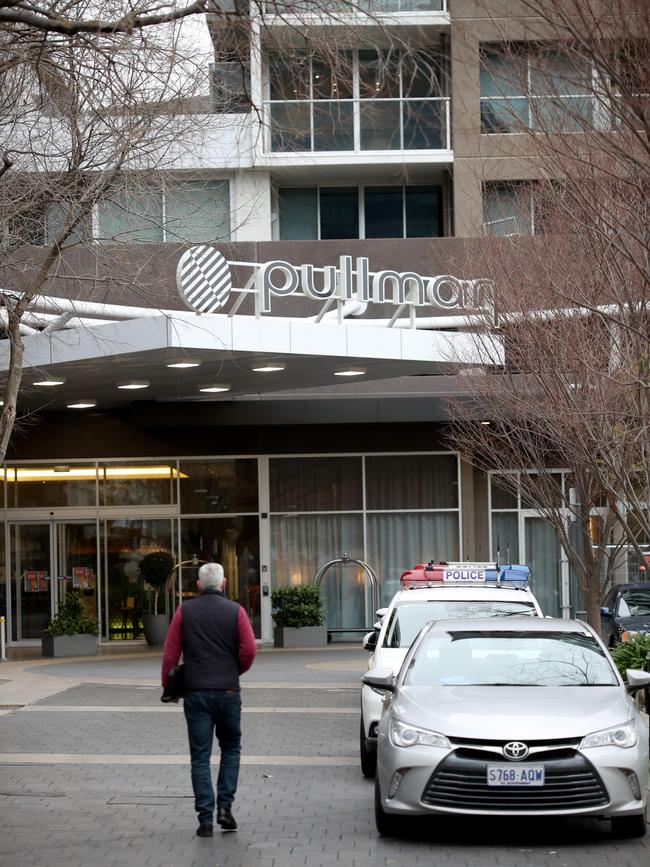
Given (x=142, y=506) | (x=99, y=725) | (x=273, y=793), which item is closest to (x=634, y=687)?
(x=273, y=793)

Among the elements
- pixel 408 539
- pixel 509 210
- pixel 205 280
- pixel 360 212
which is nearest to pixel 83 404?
pixel 408 539

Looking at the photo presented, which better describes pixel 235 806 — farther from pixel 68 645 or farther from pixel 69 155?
pixel 68 645

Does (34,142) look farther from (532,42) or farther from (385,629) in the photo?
(532,42)

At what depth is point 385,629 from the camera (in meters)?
Answer: 13.1

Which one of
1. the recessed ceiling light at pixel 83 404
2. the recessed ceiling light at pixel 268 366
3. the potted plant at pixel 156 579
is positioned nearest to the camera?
the recessed ceiling light at pixel 268 366

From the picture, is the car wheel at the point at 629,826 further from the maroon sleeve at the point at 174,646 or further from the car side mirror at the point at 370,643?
the car side mirror at the point at 370,643

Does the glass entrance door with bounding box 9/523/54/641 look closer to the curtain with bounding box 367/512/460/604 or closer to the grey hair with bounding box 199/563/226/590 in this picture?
the curtain with bounding box 367/512/460/604

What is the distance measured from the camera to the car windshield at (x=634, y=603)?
2008 cm

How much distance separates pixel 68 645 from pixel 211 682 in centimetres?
1733

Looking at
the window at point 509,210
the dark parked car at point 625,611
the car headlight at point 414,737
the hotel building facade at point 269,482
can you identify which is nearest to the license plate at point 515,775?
the car headlight at point 414,737

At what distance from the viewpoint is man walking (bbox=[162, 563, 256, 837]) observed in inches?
359

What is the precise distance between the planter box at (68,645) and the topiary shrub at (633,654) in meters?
A: 13.3

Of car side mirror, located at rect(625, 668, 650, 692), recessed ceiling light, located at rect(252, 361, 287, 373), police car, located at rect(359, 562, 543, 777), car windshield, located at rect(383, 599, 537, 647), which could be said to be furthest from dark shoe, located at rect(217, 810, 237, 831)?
recessed ceiling light, located at rect(252, 361, 287, 373)

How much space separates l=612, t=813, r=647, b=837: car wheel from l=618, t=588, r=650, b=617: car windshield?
11.2 m
